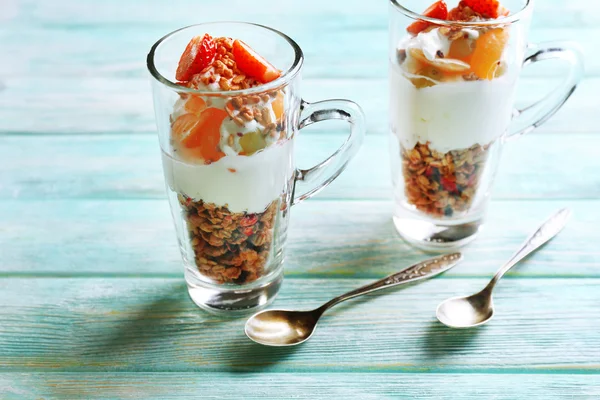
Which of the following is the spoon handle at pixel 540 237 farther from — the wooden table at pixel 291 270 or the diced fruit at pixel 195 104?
the diced fruit at pixel 195 104

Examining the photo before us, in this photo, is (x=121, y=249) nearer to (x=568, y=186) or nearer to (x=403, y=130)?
(x=403, y=130)

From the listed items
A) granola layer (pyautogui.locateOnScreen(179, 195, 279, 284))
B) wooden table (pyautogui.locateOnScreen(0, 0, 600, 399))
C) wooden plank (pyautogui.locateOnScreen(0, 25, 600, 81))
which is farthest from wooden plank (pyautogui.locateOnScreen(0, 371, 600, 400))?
wooden plank (pyautogui.locateOnScreen(0, 25, 600, 81))

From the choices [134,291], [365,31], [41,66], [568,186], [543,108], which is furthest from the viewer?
[365,31]

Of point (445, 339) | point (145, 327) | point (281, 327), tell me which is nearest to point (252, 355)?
point (281, 327)

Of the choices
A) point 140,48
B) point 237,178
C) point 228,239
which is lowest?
point 140,48

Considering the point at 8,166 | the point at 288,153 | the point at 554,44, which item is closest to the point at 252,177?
the point at 288,153

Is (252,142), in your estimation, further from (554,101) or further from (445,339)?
(554,101)

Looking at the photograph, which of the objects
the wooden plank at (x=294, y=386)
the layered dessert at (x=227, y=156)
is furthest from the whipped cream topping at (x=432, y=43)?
the wooden plank at (x=294, y=386)
